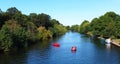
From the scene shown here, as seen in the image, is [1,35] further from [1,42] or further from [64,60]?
[64,60]

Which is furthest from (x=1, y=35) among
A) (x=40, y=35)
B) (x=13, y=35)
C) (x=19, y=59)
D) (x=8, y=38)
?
(x=40, y=35)

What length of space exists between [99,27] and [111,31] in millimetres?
18293

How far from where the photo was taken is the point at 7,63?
51031 millimetres

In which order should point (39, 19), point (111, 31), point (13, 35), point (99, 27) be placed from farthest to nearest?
point (39, 19), point (99, 27), point (111, 31), point (13, 35)

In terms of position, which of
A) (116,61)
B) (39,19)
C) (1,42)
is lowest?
(116,61)

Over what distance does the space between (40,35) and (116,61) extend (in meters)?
61.3

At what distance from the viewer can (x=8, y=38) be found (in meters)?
64.4

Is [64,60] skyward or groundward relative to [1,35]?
groundward

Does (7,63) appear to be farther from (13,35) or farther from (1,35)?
(13,35)

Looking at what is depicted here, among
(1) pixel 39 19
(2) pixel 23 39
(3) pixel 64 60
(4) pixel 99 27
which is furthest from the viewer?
(1) pixel 39 19

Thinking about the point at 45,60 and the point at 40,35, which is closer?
the point at 45,60

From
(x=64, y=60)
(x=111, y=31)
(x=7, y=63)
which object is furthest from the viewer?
(x=111, y=31)

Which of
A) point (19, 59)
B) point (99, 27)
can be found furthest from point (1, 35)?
point (99, 27)

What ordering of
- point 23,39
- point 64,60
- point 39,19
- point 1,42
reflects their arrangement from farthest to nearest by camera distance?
point 39,19 → point 23,39 → point 1,42 → point 64,60
